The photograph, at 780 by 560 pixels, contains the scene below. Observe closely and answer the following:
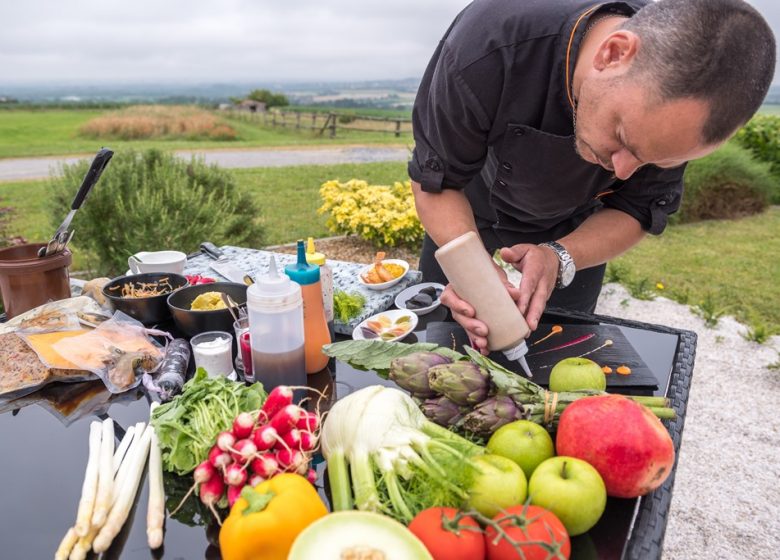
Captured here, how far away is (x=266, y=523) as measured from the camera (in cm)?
95

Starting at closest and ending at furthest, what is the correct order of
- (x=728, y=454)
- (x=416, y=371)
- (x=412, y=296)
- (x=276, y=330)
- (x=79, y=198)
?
(x=416, y=371) < (x=276, y=330) < (x=79, y=198) < (x=412, y=296) < (x=728, y=454)

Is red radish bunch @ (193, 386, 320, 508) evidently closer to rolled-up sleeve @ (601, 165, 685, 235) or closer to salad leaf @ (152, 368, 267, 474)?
salad leaf @ (152, 368, 267, 474)

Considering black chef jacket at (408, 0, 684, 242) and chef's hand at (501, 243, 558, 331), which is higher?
black chef jacket at (408, 0, 684, 242)

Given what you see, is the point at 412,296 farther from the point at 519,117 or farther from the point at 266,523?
the point at 266,523

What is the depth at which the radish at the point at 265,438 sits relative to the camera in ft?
3.79

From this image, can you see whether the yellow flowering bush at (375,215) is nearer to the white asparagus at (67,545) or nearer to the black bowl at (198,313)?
the black bowl at (198,313)

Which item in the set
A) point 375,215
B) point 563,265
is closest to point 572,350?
point 563,265

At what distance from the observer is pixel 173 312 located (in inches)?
73.6

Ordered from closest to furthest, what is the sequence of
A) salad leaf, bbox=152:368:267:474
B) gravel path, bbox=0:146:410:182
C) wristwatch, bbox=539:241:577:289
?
salad leaf, bbox=152:368:267:474 → wristwatch, bbox=539:241:577:289 → gravel path, bbox=0:146:410:182

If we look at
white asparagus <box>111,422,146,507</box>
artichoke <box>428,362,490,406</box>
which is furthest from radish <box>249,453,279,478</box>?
artichoke <box>428,362,490,406</box>

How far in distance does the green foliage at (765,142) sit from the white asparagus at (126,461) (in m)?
11.8

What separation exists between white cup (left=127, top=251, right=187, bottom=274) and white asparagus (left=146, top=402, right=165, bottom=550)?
4.08 ft

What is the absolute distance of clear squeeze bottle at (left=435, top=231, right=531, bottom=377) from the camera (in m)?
1.50

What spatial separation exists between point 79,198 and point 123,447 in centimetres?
104
